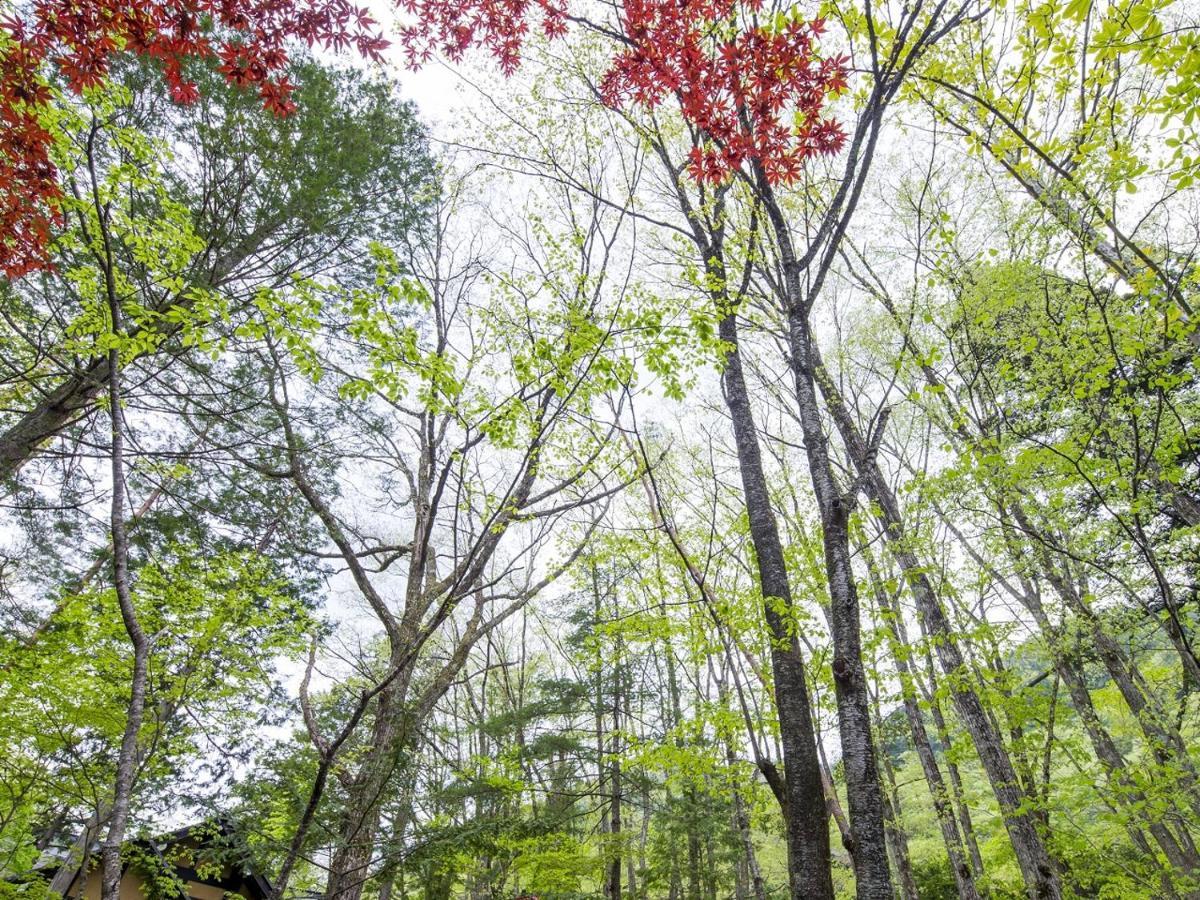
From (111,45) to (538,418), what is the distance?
10.5ft

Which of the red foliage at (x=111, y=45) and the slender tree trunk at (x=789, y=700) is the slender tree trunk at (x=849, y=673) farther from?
the red foliage at (x=111, y=45)

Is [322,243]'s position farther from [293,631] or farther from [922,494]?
[922,494]

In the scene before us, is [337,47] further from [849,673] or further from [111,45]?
[849,673]

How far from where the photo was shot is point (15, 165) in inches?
138

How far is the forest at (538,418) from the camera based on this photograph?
321cm

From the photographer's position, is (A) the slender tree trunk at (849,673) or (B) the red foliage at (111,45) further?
(B) the red foliage at (111,45)

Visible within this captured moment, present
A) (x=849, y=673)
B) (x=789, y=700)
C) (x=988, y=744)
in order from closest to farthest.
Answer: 1. (x=849, y=673)
2. (x=789, y=700)
3. (x=988, y=744)

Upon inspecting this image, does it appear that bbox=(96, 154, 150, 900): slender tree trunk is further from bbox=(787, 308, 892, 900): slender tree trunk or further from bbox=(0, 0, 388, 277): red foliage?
bbox=(787, 308, 892, 900): slender tree trunk

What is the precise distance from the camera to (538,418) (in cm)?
369

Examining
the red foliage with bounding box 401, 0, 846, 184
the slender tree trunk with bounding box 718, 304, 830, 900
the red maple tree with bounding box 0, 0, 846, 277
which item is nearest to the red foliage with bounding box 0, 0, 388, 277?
the red maple tree with bounding box 0, 0, 846, 277

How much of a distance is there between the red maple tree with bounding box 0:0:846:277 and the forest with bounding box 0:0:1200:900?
0.10 feet

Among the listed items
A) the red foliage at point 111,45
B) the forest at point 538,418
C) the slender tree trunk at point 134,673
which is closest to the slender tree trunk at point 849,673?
the forest at point 538,418

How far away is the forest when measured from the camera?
3.21 meters

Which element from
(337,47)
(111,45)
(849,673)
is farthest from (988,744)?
(111,45)
